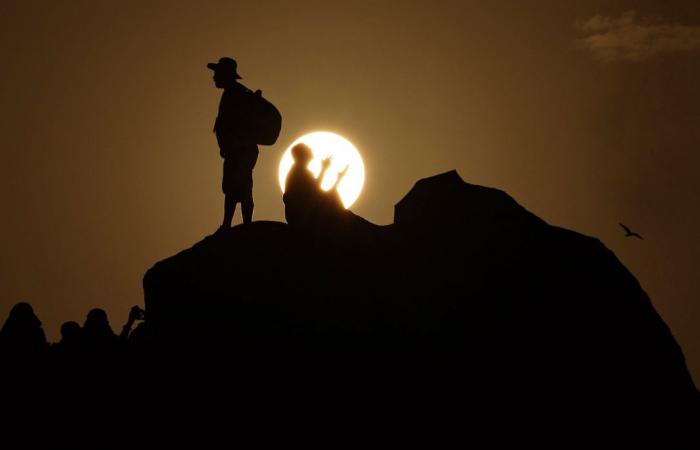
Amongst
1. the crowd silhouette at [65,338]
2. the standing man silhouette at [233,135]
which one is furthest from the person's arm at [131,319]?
the standing man silhouette at [233,135]

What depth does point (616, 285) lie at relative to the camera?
12938mm

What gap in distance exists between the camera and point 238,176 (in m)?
13.9

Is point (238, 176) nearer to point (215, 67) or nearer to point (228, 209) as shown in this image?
point (228, 209)

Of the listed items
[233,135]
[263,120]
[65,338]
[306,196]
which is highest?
[263,120]

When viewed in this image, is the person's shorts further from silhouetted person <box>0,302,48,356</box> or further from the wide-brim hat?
silhouetted person <box>0,302,48,356</box>

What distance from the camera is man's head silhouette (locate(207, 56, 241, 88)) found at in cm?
1394

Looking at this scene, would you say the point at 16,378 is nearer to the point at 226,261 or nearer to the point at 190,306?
the point at 190,306

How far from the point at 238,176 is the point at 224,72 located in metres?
2.08

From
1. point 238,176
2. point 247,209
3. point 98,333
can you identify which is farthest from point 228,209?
point 98,333

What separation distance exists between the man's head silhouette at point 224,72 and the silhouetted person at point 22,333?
561 centimetres

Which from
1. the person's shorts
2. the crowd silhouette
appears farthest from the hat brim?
the crowd silhouette

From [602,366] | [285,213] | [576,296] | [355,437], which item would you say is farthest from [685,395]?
[285,213]

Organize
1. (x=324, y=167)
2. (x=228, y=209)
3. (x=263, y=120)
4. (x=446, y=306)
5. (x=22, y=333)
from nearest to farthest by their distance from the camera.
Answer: (x=446, y=306) < (x=22, y=333) < (x=324, y=167) < (x=263, y=120) < (x=228, y=209)

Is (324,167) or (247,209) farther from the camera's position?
(247,209)
